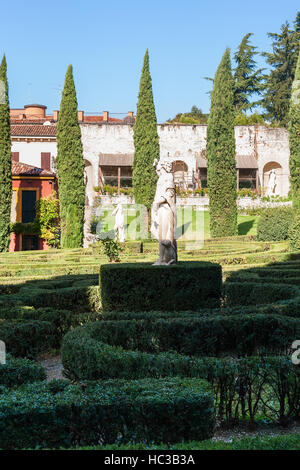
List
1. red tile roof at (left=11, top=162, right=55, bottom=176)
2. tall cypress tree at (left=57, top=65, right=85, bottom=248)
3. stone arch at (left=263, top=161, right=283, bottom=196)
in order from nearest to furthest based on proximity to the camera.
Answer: tall cypress tree at (left=57, top=65, right=85, bottom=248) < red tile roof at (left=11, top=162, right=55, bottom=176) < stone arch at (left=263, top=161, right=283, bottom=196)

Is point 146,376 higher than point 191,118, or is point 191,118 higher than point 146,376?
point 191,118

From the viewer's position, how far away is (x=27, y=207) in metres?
27.5

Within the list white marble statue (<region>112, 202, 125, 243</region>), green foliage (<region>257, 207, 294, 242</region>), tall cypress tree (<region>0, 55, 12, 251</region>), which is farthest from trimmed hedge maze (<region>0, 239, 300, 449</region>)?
tall cypress tree (<region>0, 55, 12, 251</region>)

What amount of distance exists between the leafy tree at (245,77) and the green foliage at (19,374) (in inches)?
1669

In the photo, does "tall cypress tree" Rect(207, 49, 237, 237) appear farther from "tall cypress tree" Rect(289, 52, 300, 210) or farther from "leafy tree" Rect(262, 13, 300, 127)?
"leafy tree" Rect(262, 13, 300, 127)

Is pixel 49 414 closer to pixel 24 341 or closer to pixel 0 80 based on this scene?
pixel 24 341

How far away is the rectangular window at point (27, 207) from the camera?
27.4 m

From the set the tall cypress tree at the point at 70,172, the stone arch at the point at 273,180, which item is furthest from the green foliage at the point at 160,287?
the stone arch at the point at 273,180

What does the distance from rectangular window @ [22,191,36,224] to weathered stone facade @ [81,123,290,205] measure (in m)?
9.29

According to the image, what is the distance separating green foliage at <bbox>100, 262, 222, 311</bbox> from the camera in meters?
8.33

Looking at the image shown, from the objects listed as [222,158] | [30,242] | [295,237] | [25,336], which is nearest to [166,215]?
[25,336]

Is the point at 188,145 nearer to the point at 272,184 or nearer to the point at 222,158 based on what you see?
the point at 272,184

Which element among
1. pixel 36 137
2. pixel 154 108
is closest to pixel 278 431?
pixel 154 108

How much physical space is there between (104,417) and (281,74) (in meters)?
44.4
